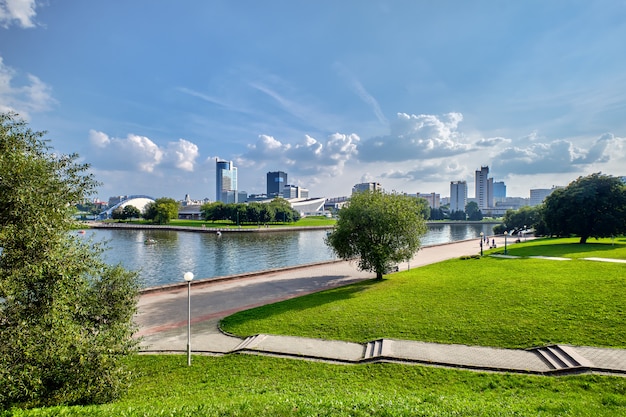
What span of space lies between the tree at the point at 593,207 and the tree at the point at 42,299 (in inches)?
1610

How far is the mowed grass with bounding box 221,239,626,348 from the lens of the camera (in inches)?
404

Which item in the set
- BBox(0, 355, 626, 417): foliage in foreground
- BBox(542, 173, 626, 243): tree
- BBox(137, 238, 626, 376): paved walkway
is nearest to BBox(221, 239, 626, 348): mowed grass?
BBox(137, 238, 626, 376): paved walkway

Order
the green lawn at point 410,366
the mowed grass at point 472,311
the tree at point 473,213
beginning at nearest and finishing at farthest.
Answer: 1. the green lawn at point 410,366
2. the mowed grass at point 472,311
3. the tree at point 473,213

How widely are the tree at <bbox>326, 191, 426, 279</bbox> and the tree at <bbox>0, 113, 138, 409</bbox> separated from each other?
14.1 meters

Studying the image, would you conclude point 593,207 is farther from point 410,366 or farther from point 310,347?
point 310,347

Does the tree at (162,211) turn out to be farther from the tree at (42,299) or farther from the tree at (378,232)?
the tree at (42,299)

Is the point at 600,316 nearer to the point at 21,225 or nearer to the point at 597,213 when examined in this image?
the point at 21,225

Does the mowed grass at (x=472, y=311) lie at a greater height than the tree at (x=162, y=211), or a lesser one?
lesser

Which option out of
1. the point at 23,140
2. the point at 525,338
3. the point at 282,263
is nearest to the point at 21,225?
the point at 23,140

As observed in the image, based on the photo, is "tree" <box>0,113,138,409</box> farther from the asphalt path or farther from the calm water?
the calm water

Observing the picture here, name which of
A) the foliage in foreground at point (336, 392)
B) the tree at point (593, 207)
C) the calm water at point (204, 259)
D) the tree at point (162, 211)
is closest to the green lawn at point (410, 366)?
the foliage in foreground at point (336, 392)

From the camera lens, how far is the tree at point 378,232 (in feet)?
62.3

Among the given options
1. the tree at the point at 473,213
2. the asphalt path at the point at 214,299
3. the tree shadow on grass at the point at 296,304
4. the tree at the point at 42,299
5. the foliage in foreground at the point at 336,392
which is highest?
the tree at the point at 473,213

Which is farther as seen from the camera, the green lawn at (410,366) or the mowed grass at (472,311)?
the mowed grass at (472,311)
